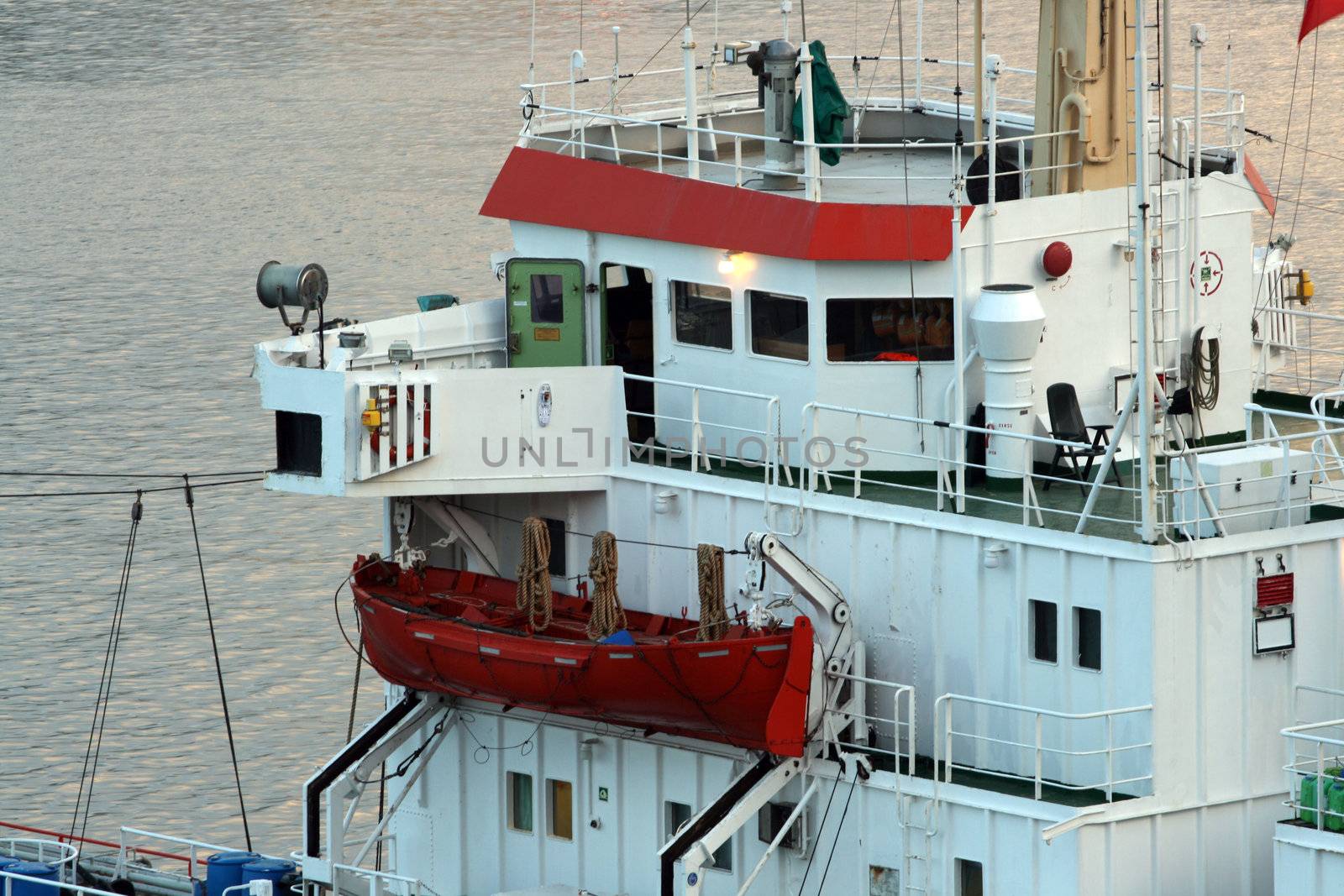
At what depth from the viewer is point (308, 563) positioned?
126ft

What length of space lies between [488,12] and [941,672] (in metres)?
55.3

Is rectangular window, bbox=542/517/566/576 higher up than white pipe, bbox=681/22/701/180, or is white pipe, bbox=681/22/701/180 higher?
white pipe, bbox=681/22/701/180

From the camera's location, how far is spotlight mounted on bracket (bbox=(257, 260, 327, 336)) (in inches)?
845

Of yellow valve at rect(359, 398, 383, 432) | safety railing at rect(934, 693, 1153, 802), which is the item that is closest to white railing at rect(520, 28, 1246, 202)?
yellow valve at rect(359, 398, 383, 432)

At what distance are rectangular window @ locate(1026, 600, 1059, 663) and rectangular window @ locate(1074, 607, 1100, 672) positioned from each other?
0.18 m

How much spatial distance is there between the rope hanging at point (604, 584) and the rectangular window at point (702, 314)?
249cm

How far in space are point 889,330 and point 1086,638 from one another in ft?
11.9

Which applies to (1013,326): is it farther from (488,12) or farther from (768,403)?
(488,12)

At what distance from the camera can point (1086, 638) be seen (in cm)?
1777

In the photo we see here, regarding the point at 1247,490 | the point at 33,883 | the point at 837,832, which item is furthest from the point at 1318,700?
the point at 33,883

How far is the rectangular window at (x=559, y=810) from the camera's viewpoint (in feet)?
68.6

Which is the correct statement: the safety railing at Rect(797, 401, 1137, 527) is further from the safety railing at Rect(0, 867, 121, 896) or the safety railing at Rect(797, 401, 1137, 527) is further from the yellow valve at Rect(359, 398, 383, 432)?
the safety railing at Rect(0, 867, 121, 896)

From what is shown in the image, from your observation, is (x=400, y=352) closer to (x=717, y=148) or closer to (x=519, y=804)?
(x=519, y=804)

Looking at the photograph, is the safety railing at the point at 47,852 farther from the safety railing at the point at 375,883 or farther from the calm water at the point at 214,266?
the calm water at the point at 214,266
